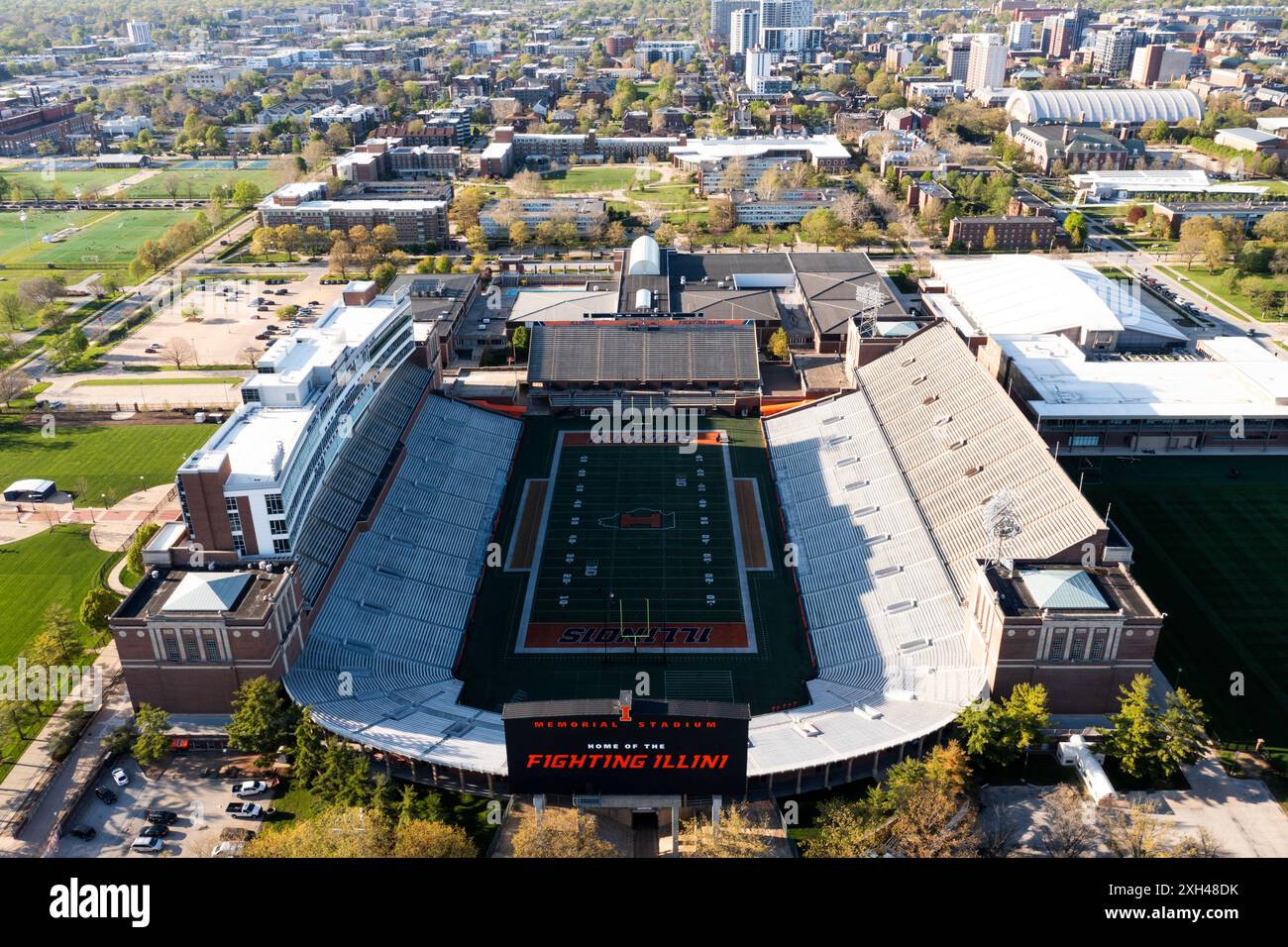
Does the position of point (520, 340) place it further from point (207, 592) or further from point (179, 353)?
point (207, 592)

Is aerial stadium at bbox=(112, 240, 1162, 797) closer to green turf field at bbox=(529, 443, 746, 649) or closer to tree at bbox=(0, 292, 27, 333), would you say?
green turf field at bbox=(529, 443, 746, 649)

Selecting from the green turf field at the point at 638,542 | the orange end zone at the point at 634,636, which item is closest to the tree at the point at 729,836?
the orange end zone at the point at 634,636

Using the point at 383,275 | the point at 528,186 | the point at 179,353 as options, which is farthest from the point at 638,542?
the point at 528,186

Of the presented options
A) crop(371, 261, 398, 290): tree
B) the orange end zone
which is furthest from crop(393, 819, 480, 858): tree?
crop(371, 261, 398, 290): tree

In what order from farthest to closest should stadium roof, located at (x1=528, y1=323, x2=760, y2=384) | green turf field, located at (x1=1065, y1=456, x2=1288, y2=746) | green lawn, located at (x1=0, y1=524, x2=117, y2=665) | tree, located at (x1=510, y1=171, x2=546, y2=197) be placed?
1. tree, located at (x1=510, y1=171, x2=546, y2=197)
2. stadium roof, located at (x1=528, y1=323, x2=760, y2=384)
3. green lawn, located at (x1=0, y1=524, x2=117, y2=665)
4. green turf field, located at (x1=1065, y1=456, x2=1288, y2=746)

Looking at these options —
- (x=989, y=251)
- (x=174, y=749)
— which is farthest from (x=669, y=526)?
(x=989, y=251)
